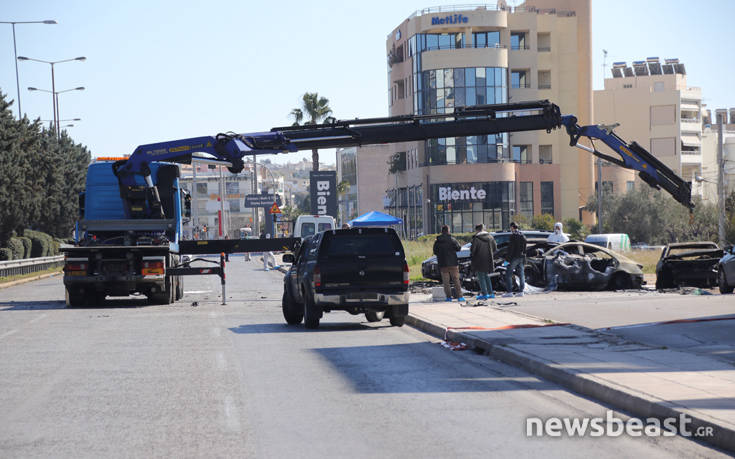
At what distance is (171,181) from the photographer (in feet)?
84.5

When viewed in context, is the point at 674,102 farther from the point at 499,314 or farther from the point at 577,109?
the point at 499,314

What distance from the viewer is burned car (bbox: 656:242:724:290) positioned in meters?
25.8

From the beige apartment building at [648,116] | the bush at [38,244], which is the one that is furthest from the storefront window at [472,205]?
the bush at [38,244]

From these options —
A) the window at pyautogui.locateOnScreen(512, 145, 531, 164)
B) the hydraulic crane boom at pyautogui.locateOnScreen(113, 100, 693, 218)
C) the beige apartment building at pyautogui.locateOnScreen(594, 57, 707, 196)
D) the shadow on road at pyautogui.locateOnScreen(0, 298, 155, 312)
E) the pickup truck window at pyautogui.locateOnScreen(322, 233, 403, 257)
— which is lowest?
the shadow on road at pyautogui.locateOnScreen(0, 298, 155, 312)

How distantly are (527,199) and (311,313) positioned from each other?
7188 cm

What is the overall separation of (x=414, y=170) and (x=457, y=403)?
80.0 m

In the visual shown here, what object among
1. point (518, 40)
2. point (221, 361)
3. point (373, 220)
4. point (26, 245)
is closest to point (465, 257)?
point (221, 361)

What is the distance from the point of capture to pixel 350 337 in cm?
1673

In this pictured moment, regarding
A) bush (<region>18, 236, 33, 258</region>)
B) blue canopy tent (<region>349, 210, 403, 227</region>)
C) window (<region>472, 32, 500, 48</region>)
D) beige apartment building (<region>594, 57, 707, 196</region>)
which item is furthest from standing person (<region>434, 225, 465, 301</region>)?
beige apartment building (<region>594, 57, 707, 196</region>)

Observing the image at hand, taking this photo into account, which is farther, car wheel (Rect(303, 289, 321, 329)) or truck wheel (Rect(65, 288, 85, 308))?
truck wheel (Rect(65, 288, 85, 308))

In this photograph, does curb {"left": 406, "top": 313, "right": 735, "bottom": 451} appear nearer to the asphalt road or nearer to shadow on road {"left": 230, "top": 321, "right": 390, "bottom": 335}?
the asphalt road

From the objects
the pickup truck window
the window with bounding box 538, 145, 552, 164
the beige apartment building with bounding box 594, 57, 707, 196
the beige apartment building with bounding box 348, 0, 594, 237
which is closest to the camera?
the pickup truck window

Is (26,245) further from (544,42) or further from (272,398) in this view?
(544,42)

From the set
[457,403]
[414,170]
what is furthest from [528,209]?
[457,403]
